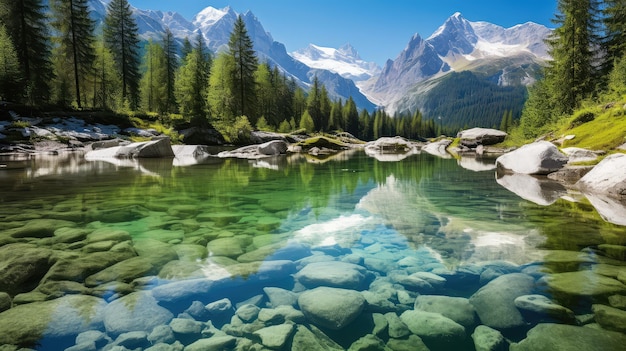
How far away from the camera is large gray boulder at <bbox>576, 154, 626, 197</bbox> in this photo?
10.5m

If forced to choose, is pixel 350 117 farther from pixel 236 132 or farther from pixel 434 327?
pixel 434 327

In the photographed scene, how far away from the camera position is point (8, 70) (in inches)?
1325

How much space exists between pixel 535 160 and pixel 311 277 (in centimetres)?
1654

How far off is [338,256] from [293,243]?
41.9 inches

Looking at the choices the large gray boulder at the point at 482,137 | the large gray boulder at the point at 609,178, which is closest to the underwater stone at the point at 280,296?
the large gray boulder at the point at 609,178

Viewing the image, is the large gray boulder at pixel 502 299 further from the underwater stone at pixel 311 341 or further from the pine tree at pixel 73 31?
the pine tree at pixel 73 31

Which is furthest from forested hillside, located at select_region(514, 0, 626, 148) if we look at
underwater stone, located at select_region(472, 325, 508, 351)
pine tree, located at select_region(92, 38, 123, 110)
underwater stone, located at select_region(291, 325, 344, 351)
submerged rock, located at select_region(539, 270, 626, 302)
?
pine tree, located at select_region(92, 38, 123, 110)

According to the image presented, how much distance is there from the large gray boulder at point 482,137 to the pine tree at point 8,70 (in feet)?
194

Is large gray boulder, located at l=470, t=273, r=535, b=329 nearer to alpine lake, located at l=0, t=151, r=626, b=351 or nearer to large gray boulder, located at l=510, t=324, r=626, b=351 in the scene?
alpine lake, located at l=0, t=151, r=626, b=351

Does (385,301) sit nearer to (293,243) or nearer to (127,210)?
(293,243)

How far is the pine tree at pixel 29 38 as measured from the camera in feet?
126

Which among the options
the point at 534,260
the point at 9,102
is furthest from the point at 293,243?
the point at 9,102

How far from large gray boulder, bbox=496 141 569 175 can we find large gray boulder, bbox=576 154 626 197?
3.77m

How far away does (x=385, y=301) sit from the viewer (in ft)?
13.1
